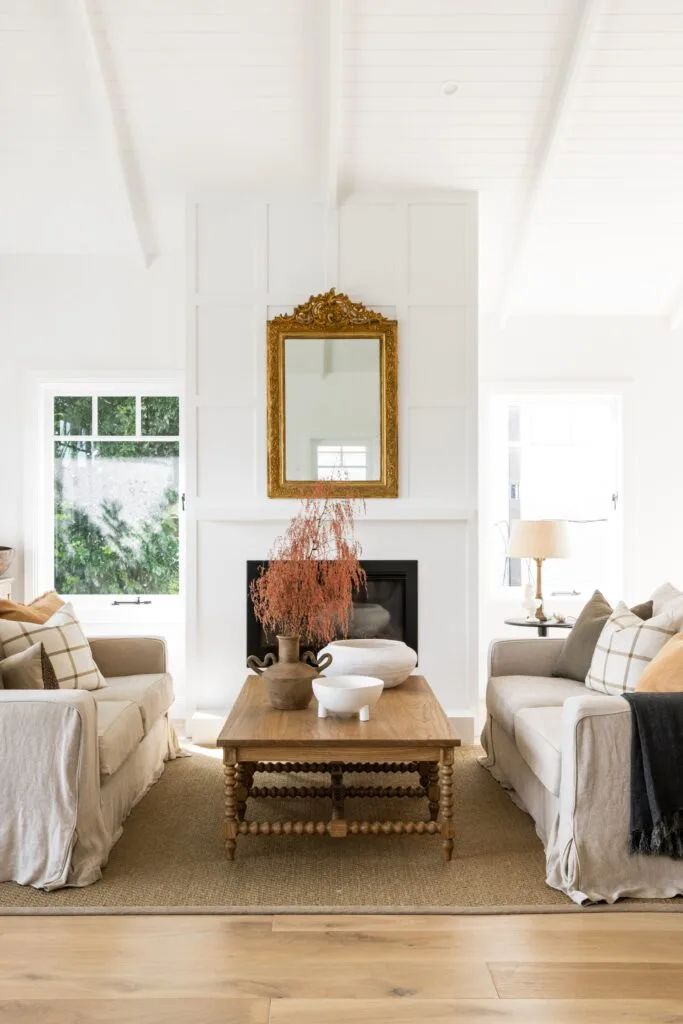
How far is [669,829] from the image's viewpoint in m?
2.66

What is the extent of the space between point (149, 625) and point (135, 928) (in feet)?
10.9

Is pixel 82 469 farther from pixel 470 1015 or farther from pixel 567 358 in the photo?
pixel 470 1015

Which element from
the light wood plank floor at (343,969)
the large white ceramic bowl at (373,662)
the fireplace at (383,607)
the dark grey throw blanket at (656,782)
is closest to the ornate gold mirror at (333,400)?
the fireplace at (383,607)

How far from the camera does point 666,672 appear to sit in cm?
294

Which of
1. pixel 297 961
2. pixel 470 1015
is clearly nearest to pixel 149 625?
pixel 297 961

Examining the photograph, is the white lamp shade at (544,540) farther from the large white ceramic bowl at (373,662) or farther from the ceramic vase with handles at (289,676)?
the ceramic vase with handles at (289,676)

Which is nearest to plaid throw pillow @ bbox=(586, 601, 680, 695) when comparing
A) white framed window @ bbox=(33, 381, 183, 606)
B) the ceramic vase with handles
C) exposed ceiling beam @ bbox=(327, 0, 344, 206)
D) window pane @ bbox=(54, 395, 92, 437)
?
the ceramic vase with handles

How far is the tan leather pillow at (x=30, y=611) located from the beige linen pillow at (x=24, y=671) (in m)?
0.42

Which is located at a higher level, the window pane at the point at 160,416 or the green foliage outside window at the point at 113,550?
the window pane at the point at 160,416

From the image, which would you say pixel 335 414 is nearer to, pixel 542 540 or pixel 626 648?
pixel 542 540

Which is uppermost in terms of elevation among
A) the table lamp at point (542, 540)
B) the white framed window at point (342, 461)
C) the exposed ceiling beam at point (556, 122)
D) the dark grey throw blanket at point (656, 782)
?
the exposed ceiling beam at point (556, 122)

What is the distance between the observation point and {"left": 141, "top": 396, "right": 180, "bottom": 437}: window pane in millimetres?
5855

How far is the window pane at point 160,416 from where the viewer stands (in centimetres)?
586

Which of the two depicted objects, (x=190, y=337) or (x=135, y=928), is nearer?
(x=135, y=928)
